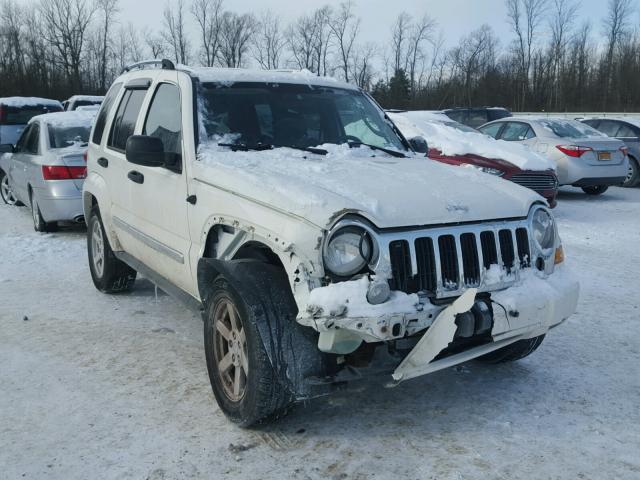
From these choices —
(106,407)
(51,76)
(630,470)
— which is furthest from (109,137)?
(51,76)

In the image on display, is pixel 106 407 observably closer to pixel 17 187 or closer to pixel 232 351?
pixel 232 351

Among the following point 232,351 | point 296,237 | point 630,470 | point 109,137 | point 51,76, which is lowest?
point 630,470

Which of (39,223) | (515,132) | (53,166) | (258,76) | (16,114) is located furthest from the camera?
(16,114)

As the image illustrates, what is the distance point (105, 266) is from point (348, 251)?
11.6ft

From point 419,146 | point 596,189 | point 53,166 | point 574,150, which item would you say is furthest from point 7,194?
point 596,189

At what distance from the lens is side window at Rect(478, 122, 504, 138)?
13531mm

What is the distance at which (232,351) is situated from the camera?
3490 millimetres

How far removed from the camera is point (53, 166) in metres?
8.23

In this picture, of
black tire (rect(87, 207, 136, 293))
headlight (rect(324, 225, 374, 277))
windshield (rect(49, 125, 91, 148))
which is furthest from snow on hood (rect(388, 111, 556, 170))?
headlight (rect(324, 225, 374, 277))

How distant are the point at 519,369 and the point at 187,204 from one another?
2.43 metres

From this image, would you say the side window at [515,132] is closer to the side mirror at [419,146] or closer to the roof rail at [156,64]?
the side mirror at [419,146]

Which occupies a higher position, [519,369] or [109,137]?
[109,137]

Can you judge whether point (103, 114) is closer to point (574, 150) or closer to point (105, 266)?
point (105, 266)

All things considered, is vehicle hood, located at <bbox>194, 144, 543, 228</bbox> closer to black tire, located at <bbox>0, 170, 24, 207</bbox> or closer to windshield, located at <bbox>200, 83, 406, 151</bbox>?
windshield, located at <bbox>200, 83, 406, 151</bbox>
